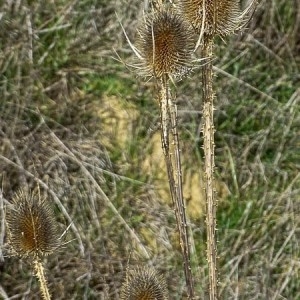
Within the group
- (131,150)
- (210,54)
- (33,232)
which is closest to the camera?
(210,54)

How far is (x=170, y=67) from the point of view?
1.13 meters

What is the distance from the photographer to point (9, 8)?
2.12 m

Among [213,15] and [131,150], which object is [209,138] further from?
[131,150]

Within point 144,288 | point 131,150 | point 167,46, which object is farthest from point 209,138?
point 131,150

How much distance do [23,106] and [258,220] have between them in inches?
31.8

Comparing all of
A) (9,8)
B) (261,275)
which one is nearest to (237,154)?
(261,275)

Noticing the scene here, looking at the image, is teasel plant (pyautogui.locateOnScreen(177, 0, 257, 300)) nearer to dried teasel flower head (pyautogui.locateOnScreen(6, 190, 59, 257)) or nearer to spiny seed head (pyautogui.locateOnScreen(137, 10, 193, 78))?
spiny seed head (pyautogui.locateOnScreen(137, 10, 193, 78))

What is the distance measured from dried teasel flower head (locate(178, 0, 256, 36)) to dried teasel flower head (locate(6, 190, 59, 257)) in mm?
438

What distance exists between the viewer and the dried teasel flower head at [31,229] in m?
1.18

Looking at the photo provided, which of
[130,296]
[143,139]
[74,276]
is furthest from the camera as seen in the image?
[143,139]

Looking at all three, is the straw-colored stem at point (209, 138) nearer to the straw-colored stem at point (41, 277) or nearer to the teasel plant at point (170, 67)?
the teasel plant at point (170, 67)

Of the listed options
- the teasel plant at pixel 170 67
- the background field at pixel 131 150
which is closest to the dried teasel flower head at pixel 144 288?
the teasel plant at pixel 170 67

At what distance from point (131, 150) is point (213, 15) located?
3.48 feet

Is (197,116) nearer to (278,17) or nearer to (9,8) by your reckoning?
(278,17)
